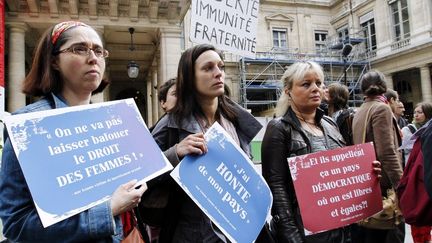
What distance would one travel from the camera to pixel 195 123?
6.84 feet

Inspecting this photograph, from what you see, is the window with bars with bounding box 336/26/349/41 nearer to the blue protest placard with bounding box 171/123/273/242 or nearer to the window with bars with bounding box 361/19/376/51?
the window with bars with bounding box 361/19/376/51

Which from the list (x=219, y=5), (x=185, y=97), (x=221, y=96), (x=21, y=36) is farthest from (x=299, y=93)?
(x=21, y=36)

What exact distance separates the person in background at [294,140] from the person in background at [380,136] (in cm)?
56

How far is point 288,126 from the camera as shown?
7.95 feet

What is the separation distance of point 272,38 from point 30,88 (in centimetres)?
2919

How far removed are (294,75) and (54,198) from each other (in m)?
1.82

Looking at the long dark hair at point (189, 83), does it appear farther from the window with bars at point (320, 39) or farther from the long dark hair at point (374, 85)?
the window with bars at point (320, 39)

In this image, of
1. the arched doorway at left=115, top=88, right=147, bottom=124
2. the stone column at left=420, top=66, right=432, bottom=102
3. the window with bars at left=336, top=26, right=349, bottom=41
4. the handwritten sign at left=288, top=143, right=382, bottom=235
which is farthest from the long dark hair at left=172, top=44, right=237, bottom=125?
the window with bars at left=336, top=26, right=349, bottom=41

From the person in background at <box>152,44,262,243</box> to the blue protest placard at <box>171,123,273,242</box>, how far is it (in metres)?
0.08

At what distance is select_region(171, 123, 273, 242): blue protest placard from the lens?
1771 mm

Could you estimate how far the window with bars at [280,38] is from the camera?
29.8m

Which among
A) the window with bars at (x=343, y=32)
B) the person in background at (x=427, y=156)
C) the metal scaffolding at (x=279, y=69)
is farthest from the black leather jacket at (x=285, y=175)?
the window with bars at (x=343, y=32)

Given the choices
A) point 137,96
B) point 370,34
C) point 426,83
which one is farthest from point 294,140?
point 370,34

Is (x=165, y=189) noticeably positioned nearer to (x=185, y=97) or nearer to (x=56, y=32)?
(x=185, y=97)
